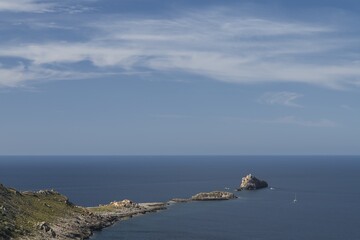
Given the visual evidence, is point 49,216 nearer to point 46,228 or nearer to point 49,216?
point 49,216

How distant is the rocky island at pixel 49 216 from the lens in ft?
394

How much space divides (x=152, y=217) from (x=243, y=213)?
39.1 metres

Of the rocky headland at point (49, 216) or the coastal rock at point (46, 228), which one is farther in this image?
the coastal rock at point (46, 228)

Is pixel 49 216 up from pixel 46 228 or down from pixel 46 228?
down

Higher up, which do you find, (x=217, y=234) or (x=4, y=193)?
(x=4, y=193)

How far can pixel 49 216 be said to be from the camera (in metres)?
A: 148

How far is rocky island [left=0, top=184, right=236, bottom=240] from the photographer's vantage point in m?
120

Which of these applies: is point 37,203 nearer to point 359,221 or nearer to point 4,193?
point 4,193

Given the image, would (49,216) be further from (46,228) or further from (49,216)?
(46,228)

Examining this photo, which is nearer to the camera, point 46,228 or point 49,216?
point 46,228

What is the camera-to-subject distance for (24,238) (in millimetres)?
112188

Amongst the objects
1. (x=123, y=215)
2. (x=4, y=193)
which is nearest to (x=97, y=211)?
(x=123, y=215)

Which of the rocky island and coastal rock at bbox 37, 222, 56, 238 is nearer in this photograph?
the rocky island

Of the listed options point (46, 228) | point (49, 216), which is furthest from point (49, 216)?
point (46, 228)
